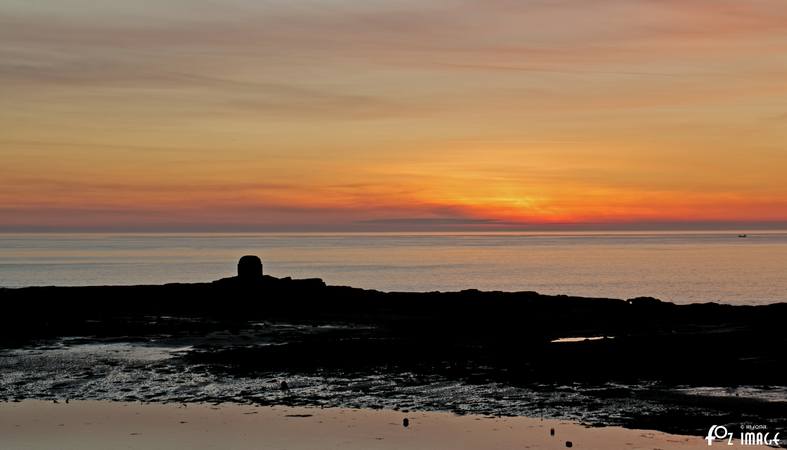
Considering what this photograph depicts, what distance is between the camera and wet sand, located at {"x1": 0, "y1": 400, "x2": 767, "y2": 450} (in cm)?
1881

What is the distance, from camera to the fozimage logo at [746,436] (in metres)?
18.2

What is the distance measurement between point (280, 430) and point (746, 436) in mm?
9489

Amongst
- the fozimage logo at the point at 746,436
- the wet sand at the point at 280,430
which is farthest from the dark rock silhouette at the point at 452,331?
the wet sand at the point at 280,430

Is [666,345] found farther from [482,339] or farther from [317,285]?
[317,285]

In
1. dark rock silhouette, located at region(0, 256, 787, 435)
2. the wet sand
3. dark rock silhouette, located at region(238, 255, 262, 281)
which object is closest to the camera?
the wet sand

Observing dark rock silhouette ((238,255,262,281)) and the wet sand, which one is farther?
dark rock silhouette ((238,255,262,281))

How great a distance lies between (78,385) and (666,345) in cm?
1807

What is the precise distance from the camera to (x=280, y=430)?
20.2 metres

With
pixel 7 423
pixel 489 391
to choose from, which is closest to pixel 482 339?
pixel 489 391

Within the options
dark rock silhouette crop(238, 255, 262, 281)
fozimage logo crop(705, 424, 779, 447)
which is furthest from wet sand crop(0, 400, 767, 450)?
dark rock silhouette crop(238, 255, 262, 281)

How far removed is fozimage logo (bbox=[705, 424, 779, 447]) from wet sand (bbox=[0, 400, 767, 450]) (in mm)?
408

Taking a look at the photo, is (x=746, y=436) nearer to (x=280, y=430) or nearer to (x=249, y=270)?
(x=280, y=430)

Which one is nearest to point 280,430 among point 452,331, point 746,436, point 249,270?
point 746,436

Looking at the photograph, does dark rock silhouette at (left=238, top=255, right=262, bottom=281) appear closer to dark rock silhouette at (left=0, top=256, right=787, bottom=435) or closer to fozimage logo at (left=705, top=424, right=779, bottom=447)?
dark rock silhouette at (left=0, top=256, right=787, bottom=435)
